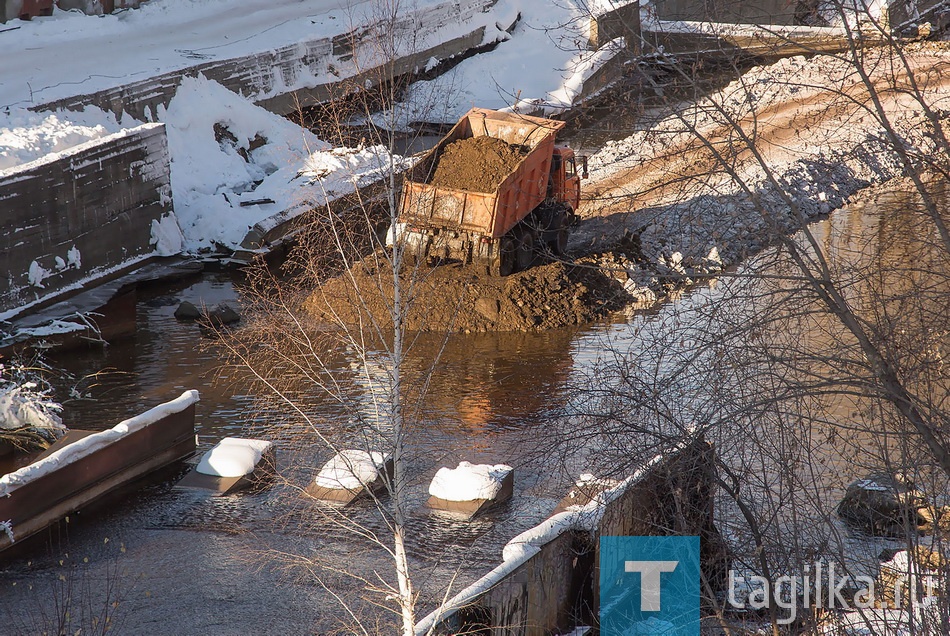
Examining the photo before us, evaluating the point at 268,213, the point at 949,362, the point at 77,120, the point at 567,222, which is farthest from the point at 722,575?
the point at 77,120

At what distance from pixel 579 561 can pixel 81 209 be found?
461 inches

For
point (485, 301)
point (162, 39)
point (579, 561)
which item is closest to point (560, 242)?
point (485, 301)

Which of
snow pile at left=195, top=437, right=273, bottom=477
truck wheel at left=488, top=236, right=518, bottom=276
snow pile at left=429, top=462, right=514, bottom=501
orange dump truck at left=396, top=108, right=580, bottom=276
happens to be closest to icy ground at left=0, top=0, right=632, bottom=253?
orange dump truck at left=396, top=108, right=580, bottom=276

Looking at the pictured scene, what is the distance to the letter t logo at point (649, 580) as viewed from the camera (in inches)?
379

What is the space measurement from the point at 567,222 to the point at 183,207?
801 centimetres

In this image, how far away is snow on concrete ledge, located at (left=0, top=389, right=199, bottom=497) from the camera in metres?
10.1

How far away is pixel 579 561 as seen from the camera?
30.9 feet

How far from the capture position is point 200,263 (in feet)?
64.4

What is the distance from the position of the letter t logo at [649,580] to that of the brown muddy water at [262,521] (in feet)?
3.21

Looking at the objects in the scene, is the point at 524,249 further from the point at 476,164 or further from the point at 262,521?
the point at 262,521

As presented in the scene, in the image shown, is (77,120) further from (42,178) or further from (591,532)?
(591,532)

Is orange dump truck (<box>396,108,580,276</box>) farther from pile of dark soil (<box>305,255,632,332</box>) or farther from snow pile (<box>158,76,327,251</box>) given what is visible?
snow pile (<box>158,76,327,251</box>)

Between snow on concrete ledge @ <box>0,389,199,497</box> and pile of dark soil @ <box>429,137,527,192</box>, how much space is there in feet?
20.6

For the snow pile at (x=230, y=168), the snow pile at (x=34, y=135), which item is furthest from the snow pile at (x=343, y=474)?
the snow pile at (x=34, y=135)
